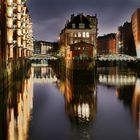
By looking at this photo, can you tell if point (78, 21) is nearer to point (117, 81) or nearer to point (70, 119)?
point (117, 81)

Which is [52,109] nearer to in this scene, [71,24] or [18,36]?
[18,36]

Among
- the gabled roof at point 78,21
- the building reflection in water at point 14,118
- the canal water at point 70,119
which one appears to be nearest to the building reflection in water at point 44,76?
the canal water at point 70,119

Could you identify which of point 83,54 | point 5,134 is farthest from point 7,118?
point 83,54

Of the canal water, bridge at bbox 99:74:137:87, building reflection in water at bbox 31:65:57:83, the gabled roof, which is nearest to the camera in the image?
the canal water

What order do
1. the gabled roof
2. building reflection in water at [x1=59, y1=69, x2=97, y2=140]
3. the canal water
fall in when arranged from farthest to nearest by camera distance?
1. the gabled roof
2. building reflection in water at [x1=59, y1=69, x2=97, y2=140]
3. the canal water

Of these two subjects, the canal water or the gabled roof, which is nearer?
the canal water

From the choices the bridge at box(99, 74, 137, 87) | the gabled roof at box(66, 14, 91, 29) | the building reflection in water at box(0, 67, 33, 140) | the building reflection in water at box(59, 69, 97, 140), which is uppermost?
the gabled roof at box(66, 14, 91, 29)

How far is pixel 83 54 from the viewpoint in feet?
302

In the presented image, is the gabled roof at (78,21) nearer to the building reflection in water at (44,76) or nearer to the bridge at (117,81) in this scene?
the building reflection in water at (44,76)

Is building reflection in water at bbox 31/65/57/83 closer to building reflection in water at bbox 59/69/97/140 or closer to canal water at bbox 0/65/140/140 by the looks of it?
building reflection in water at bbox 59/69/97/140

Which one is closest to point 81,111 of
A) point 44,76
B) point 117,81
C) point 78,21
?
point 117,81

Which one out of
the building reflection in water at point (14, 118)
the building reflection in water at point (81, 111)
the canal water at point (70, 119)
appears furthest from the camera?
the building reflection in water at point (81, 111)

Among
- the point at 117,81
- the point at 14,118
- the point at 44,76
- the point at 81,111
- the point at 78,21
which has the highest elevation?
the point at 78,21

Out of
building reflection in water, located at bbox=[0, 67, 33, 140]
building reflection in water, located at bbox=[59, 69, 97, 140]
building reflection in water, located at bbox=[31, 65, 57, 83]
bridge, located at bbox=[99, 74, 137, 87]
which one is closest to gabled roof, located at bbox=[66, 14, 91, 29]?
building reflection in water, located at bbox=[31, 65, 57, 83]
